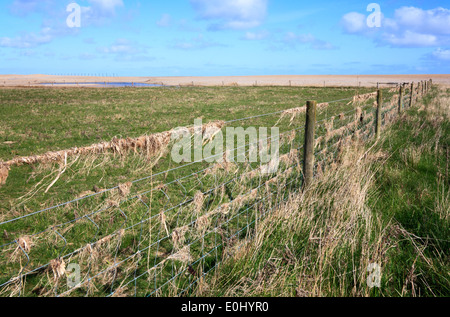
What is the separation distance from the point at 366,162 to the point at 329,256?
2754mm

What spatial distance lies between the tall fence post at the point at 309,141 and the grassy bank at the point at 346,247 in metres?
0.17

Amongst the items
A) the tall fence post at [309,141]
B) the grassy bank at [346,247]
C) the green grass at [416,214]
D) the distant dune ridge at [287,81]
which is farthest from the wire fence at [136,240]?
the distant dune ridge at [287,81]

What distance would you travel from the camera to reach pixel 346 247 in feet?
9.43

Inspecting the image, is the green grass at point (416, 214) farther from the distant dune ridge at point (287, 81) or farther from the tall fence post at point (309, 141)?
the distant dune ridge at point (287, 81)

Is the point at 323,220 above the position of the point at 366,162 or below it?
below

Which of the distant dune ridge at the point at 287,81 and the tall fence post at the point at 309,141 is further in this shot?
the distant dune ridge at the point at 287,81

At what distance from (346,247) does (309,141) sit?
1591 mm

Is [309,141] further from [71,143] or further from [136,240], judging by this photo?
[71,143]

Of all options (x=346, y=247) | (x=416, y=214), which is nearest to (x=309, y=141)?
(x=416, y=214)

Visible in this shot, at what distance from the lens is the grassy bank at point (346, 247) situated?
250 cm

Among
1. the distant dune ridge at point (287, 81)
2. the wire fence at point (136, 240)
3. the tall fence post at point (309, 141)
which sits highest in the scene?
the distant dune ridge at point (287, 81)
